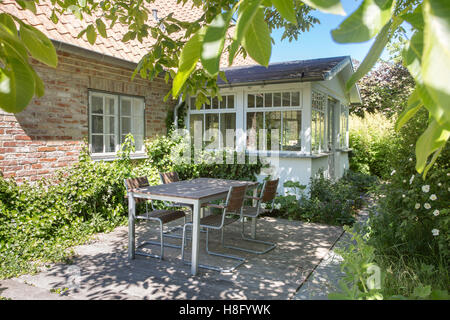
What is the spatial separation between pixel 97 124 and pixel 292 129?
4.78 metres

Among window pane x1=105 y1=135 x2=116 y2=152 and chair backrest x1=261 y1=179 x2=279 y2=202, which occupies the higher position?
window pane x1=105 y1=135 x2=116 y2=152

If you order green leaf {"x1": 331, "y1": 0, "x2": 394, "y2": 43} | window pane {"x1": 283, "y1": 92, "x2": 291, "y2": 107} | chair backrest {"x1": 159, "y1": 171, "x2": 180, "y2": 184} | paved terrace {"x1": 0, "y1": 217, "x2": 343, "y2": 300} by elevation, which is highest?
window pane {"x1": 283, "y1": 92, "x2": 291, "y2": 107}

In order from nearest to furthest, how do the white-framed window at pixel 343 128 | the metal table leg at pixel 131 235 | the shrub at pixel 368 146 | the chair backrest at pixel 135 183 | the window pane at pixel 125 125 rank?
1. the metal table leg at pixel 131 235
2. the chair backrest at pixel 135 183
3. the window pane at pixel 125 125
4. the white-framed window at pixel 343 128
5. the shrub at pixel 368 146

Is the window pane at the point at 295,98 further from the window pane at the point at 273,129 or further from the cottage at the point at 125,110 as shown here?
the window pane at the point at 273,129

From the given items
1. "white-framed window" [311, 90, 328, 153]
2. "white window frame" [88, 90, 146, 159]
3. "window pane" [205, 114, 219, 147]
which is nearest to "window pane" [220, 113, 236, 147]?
"window pane" [205, 114, 219, 147]

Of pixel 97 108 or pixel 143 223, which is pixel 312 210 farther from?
pixel 97 108

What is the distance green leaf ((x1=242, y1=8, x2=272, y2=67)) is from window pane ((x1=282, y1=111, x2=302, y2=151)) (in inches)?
330

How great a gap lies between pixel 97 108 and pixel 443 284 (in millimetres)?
6881

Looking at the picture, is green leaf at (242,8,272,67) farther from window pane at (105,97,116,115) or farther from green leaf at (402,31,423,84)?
window pane at (105,97,116,115)

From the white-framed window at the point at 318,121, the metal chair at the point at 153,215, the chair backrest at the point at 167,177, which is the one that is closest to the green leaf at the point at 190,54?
the metal chair at the point at 153,215

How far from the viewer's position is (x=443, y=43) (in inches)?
13.7

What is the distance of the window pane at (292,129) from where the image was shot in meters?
8.88

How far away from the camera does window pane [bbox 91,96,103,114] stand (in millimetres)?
7402

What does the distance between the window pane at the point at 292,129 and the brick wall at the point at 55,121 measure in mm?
4163
